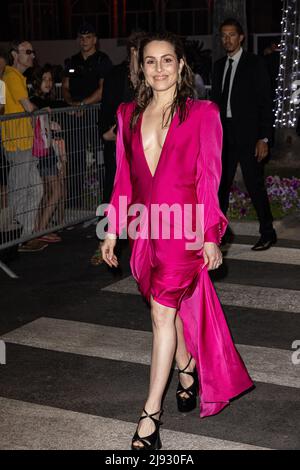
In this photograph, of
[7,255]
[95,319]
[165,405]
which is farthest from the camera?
[7,255]

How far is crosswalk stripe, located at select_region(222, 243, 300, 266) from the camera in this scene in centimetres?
852

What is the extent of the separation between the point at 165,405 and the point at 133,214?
115 centimetres

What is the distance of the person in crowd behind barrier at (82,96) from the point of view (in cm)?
955

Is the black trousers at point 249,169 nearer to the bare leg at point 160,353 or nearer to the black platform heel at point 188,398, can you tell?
the black platform heel at point 188,398

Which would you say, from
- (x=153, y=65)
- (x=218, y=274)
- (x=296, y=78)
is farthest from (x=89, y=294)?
(x=296, y=78)

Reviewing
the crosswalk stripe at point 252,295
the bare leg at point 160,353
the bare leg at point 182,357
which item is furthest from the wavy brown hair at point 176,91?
the crosswalk stripe at point 252,295

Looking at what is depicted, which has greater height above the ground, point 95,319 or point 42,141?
point 42,141

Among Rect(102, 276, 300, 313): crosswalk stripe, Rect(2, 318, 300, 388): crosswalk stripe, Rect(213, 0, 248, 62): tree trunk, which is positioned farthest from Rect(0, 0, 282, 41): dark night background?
Rect(2, 318, 300, 388): crosswalk stripe

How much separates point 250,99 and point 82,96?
9.34 ft

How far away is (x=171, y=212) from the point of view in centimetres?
446

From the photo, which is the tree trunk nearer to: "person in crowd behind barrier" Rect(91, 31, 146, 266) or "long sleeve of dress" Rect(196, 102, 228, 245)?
"person in crowd behind barrier" Rect(91, 31, 146, 266)
